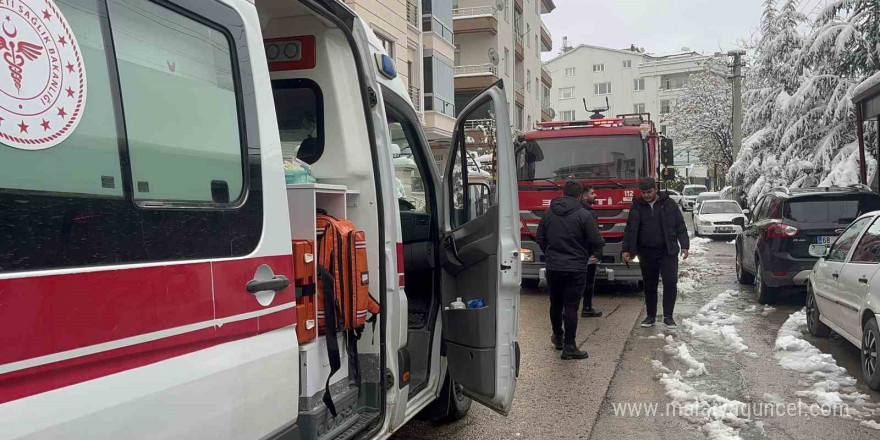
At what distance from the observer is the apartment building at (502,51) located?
3206 cm

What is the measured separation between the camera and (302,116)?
11.6ft

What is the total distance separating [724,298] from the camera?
1016 cm

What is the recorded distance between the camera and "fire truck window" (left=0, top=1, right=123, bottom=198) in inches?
65.5

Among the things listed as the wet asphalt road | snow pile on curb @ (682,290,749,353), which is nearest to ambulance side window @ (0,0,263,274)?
the wet asphalt road

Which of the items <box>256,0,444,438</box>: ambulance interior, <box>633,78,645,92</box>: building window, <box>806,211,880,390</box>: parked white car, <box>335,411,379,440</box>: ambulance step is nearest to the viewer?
<box>335,411,379,440</box>: ambulance step

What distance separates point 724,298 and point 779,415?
220 inches

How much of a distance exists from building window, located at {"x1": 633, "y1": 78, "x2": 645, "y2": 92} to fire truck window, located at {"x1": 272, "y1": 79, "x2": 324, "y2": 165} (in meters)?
68.3

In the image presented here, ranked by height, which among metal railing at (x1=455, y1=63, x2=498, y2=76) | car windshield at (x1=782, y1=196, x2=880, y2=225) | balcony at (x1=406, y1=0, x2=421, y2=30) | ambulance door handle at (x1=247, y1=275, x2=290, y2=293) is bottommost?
car windshield at (x1=782, y1=196, x2=880, y2=225)

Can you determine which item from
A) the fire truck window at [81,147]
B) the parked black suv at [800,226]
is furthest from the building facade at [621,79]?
the fire truck window at [81,147]

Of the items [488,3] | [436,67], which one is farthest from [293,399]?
[488,3]

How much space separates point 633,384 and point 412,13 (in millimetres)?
20153

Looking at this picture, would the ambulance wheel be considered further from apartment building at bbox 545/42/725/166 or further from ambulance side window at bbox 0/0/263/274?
apartment building at bbox 545/42/725/166

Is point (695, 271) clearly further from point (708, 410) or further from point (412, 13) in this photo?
point (412, 13)

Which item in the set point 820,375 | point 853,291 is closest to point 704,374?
point 820,375
